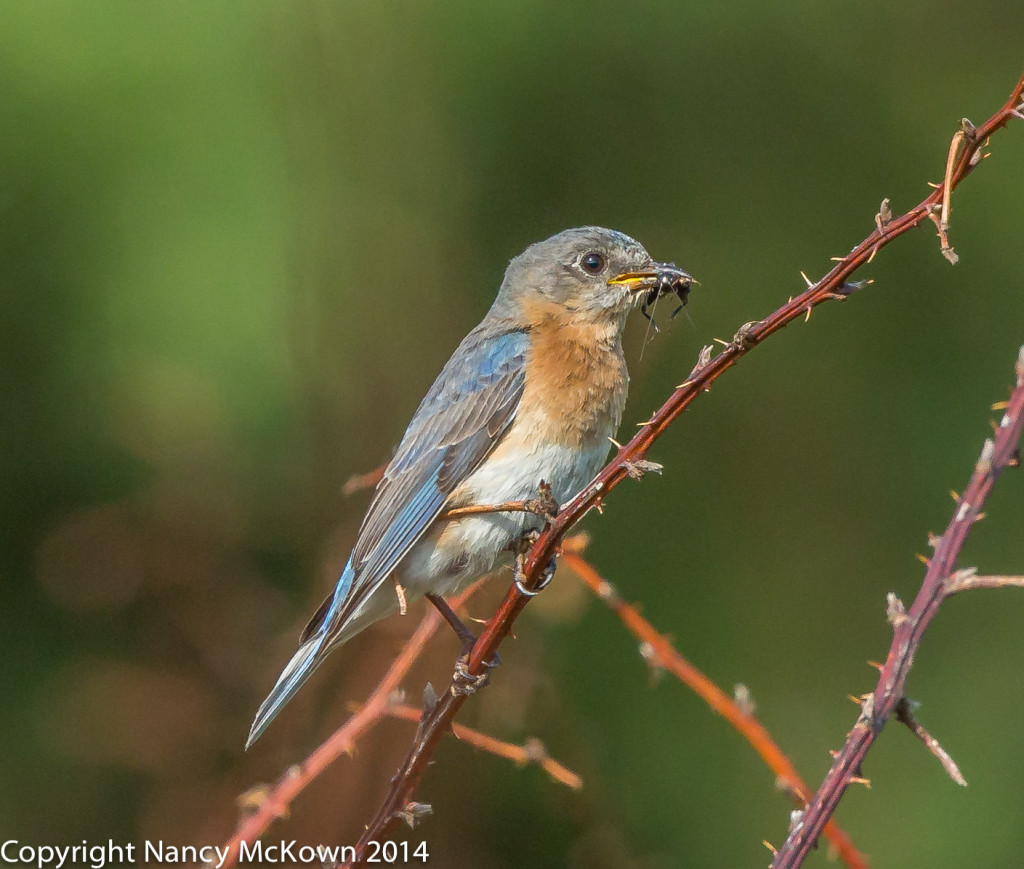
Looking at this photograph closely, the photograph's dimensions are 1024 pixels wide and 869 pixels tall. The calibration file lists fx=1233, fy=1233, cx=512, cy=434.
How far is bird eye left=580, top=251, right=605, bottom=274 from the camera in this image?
4004 millimetres

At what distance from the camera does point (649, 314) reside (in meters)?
4.00

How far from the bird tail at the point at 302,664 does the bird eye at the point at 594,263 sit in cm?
129

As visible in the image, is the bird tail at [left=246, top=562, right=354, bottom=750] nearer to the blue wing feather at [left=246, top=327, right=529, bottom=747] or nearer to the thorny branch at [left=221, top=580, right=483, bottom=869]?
the blue wing feather at [left=246, top=327, right=529, bottom=747]

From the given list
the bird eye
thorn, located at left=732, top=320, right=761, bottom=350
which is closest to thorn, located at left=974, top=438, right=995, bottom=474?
thorn, located at left=732, top=320, right=761, bottom=350

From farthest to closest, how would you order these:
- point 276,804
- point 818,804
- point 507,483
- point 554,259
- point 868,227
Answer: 1. point 868,227
2. point 554,259
3. point 507,483
4. point 276,804
5. point 818,804

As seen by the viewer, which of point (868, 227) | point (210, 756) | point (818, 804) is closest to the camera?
point (818, 804)

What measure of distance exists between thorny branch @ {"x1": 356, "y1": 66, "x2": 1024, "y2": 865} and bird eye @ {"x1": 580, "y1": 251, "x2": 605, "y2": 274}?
5.64ft

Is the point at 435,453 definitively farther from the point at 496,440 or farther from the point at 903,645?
the point at 903,645

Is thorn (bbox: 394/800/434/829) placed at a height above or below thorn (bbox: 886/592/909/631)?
below

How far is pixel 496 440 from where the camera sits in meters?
3.63

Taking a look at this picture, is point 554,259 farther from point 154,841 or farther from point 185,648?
point 154,841

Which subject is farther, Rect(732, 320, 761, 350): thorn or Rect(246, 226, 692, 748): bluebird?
Rect(246, 226, 692, 748): bluebird

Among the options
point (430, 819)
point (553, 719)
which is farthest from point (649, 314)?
point (430, 819)

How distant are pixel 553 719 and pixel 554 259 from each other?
5.00 feet
